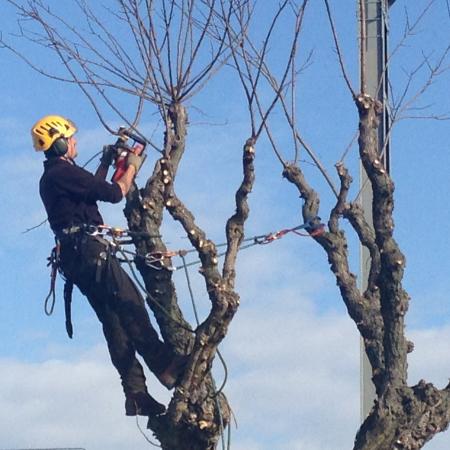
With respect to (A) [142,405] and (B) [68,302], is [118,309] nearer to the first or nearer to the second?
(B) [68,302]

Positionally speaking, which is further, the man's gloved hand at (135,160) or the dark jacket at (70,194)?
the man's gloved hand at (135,160)

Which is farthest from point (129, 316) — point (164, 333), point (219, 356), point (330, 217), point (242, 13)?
point (242, 13)

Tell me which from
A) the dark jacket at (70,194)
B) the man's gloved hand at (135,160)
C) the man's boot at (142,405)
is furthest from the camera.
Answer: the man's gloved hand at (135,160)

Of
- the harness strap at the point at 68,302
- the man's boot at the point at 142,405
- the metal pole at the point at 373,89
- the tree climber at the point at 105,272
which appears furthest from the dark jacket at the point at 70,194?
the metal pole at the point at 373,89

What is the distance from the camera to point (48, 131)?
7.03 meters

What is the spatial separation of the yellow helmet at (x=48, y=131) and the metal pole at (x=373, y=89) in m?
1.86

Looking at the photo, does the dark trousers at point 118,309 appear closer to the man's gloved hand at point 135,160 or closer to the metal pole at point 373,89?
the man's gloved hand at point 135,160

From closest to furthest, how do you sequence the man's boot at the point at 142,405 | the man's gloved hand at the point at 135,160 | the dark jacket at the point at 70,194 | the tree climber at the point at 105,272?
the man's boot at the point at 142,405, the tree climber at the point at 105,272, the dark jacket at the point at 70,194, the man's gloved hand at the point at 135,160

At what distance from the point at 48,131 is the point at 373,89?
2.00 m

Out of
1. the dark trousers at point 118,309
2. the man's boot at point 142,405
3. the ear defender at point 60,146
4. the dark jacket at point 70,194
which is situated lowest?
the man's boot at point 142,405

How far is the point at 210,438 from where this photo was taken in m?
6.21

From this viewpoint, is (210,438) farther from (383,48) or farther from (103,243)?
(383,48)

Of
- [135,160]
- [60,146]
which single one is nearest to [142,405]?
[135,160]

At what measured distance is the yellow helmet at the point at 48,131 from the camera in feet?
23.0
